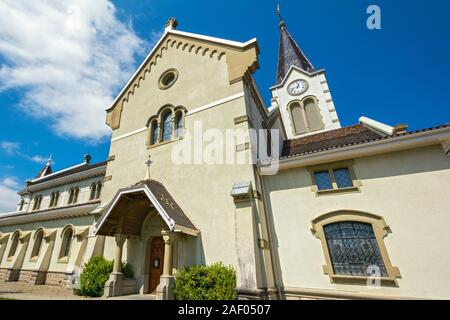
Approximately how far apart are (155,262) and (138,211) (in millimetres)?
2611

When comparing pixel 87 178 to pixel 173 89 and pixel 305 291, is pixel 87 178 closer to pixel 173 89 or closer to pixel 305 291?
pixel 173 89

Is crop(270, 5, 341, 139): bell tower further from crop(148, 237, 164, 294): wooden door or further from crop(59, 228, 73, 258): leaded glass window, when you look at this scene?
crop(59, 228, 73, 258): leaded glass window

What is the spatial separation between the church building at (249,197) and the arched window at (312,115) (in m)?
9.22

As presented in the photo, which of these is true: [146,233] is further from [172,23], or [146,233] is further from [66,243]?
[172,23]

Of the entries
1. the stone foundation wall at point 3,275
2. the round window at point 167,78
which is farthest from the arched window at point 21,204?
the round window at point 167,78

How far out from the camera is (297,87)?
2580 cm

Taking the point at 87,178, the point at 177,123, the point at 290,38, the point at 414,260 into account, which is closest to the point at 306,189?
the point at 414,260

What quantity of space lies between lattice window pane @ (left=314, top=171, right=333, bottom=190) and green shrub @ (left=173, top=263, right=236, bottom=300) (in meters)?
4.94

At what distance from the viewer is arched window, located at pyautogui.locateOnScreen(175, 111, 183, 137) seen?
12214mm

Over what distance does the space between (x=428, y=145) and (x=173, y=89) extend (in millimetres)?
12565

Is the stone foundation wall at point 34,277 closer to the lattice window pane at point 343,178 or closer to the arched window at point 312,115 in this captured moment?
the lattice window pane at point 343,178

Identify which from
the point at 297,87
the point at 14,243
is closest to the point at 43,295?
the point at 14,243

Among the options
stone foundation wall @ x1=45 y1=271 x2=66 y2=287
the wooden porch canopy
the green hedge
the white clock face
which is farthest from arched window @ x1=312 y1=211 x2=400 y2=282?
the white clock face

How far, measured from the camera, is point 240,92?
35.1 ft
